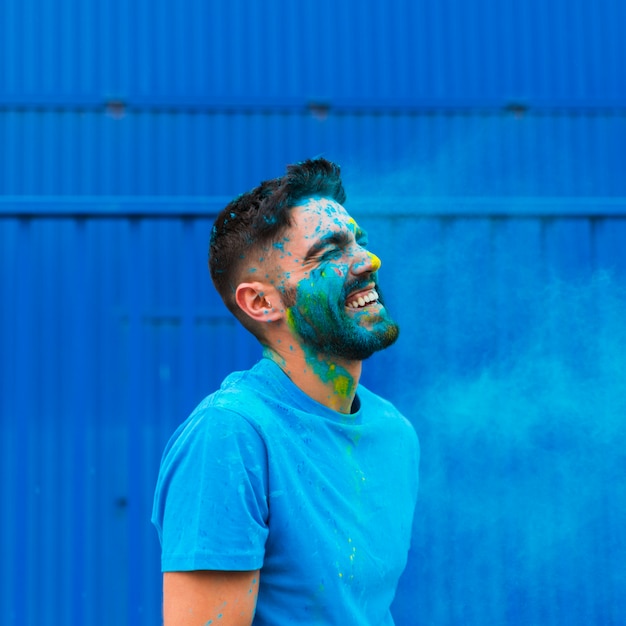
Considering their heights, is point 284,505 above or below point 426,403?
above

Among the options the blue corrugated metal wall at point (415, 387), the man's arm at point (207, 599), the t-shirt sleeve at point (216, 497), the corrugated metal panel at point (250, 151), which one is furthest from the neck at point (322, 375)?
the corrugated metal panel at point (250, 151)

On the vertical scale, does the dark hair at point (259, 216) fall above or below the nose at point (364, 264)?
above

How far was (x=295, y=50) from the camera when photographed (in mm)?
7938

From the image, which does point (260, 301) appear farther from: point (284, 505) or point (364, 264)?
point (284, 505)

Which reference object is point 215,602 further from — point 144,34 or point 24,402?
point 144,34

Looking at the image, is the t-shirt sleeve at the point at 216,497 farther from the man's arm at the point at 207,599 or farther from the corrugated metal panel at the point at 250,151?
the corrugated metal panel at the point at 250,151

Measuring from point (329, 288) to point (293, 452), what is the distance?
0.39 m

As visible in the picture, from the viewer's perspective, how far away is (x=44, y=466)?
3023 millimetres

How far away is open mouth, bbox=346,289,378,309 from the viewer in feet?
5.76

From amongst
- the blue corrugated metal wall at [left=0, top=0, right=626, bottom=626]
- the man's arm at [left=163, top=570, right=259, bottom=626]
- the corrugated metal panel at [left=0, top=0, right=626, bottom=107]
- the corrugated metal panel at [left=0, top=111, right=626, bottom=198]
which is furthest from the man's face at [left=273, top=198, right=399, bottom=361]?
the corrugated metal panel at [left=0, top=0, right=626, bottom=107]

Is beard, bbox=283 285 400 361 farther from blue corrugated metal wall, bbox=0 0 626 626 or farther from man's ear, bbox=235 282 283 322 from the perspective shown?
blue corrugated metal wall, bbox=0 0 626 626

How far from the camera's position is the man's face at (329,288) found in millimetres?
1717

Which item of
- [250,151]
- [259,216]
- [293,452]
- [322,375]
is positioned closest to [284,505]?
[293,452]

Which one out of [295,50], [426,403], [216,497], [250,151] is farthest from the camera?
[295,50]
